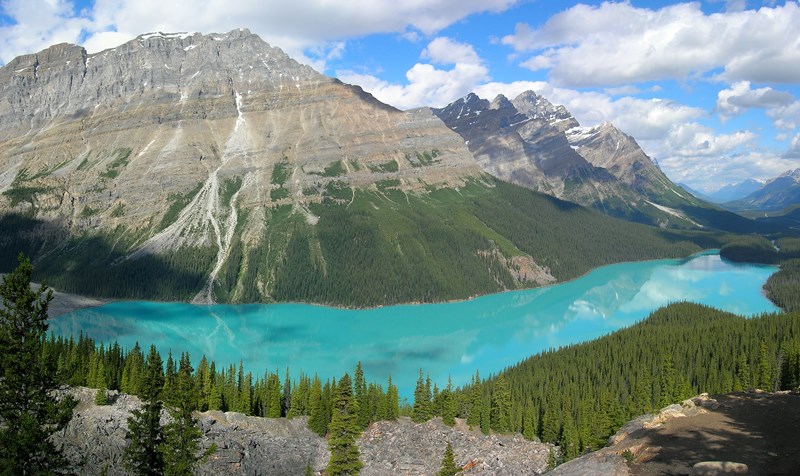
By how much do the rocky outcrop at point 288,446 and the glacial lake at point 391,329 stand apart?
30.3m

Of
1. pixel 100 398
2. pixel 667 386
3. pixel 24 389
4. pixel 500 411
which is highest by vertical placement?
pixel 24 389

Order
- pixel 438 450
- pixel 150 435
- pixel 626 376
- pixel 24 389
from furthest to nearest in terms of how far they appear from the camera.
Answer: pixel 626 376 < pixel 438 450 < pixel 150 435 < pixel 24 389

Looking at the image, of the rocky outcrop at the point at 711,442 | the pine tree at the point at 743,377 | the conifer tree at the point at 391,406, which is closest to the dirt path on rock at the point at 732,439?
the rocky outcrop at the point at 711,442

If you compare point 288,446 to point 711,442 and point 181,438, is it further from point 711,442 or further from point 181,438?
point 711,442

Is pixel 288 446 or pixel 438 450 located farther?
pixel 438 450

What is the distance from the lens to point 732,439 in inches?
1049

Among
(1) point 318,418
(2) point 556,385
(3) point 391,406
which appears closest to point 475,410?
(3) point 391,406

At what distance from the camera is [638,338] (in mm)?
104250

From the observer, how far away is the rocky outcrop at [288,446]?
5078 centimetres

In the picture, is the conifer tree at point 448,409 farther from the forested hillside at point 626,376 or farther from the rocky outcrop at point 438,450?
the forested hillside at point 626,376

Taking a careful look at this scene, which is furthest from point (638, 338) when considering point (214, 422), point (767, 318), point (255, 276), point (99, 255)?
point (99, 255)

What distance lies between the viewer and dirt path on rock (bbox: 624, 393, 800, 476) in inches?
938

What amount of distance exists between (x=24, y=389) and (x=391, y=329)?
393 ft

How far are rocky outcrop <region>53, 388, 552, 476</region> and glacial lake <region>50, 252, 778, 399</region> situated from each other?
99.3 feet
